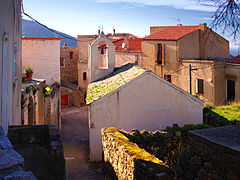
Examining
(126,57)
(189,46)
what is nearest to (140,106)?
(189,46)

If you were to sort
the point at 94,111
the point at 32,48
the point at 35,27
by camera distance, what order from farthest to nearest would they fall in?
the point at 35,27 → the point at 32,48 → the point at 94,111

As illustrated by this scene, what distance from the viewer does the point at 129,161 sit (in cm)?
608

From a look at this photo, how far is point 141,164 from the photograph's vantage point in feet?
17.7

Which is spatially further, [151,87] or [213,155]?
[151,87]

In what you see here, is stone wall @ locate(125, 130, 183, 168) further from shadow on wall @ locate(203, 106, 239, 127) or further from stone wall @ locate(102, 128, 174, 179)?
shadow on wall @ locate(203, 106, 239, 127)

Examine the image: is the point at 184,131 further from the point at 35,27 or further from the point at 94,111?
the point at 35,27

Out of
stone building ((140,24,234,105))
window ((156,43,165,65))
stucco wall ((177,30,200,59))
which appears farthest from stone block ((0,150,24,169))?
window ((156,43,165,65))

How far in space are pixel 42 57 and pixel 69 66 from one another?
54.2 ft

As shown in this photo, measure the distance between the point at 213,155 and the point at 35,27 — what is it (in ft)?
214

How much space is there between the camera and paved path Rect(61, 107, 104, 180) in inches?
424

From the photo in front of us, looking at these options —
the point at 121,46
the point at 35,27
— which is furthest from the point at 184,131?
the point at 35,27

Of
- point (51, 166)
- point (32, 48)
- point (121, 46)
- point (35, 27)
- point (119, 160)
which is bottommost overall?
point (119, 160)

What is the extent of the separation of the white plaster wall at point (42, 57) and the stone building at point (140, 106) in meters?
6.65

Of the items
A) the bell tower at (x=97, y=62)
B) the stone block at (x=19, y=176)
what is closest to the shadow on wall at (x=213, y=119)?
the bell tower at (x=97, y=62)
